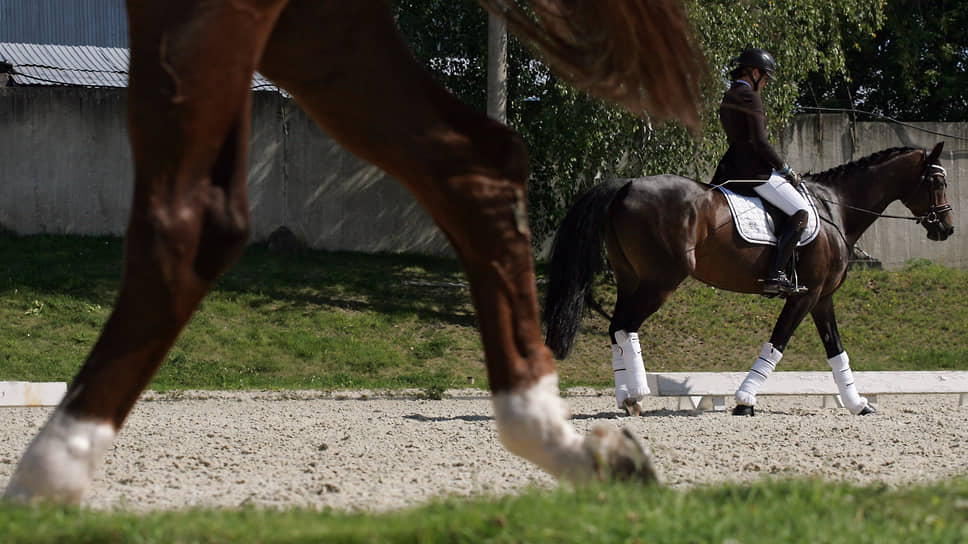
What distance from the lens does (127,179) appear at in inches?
640

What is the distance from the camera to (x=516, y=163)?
100 inches

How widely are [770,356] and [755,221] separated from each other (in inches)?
44.0

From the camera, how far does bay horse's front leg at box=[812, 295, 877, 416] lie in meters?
7.70

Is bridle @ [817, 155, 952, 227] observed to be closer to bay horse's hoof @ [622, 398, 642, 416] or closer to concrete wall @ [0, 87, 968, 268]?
bay horse's hoof @ [622, 398, 642, 416]

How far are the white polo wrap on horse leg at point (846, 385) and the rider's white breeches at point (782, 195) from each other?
1244 millimetres

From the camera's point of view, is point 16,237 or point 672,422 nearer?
point 672,422

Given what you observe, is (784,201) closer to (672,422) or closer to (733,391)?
(733,391)

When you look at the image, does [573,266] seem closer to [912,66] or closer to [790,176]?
[790,176]

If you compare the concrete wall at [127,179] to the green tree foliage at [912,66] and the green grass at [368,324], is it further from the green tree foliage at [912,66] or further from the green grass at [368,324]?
the green tree foliage at [912,66]

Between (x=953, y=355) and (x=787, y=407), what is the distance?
216 inches

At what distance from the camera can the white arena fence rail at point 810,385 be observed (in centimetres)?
811

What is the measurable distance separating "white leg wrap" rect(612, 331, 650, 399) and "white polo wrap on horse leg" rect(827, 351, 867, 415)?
5.16 ft

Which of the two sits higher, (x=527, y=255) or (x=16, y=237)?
(x=527, y=255)

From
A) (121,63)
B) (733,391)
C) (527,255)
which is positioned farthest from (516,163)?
(121,63)
